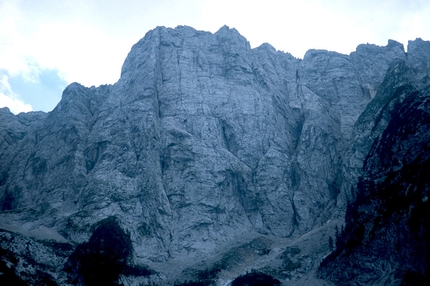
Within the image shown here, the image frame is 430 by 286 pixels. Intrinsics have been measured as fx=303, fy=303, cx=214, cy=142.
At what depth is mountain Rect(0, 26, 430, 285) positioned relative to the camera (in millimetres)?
74125

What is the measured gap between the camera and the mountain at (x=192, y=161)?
7412 centimetres

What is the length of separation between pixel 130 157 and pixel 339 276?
2516 inches

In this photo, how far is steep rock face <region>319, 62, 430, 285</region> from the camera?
158 feet

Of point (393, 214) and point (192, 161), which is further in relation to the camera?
point (192, 161)

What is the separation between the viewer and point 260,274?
66.3 meters

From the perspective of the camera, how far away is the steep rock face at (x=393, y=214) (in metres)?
48.2

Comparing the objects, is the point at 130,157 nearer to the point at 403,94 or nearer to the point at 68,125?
the point at 68,125

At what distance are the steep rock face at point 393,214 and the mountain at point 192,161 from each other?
5.22m

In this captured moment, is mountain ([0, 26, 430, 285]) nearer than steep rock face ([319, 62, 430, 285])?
No

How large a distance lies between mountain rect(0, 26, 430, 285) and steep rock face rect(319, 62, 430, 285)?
522 cm

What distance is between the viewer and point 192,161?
96250mm

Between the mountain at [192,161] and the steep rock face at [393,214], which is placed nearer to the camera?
the steep rock face at [393,214]

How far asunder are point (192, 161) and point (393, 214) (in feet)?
189

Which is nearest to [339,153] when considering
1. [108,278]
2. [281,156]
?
[281,156]
